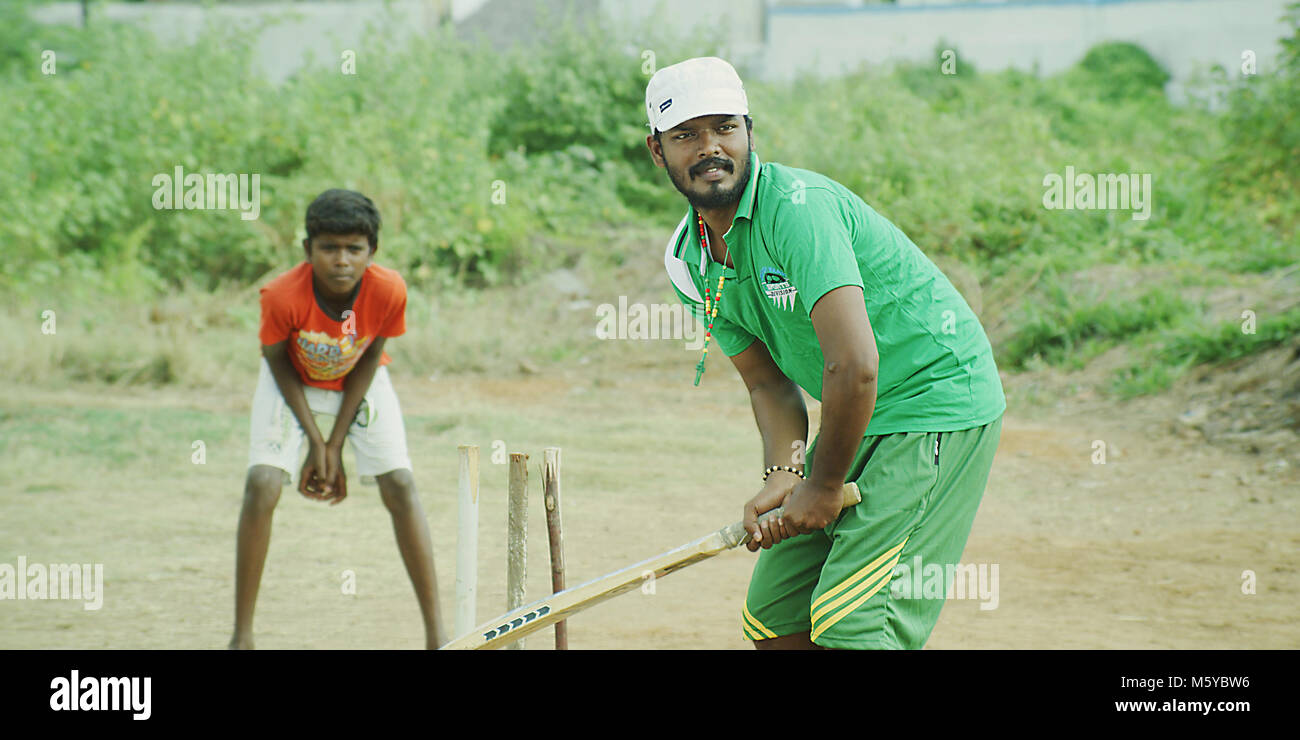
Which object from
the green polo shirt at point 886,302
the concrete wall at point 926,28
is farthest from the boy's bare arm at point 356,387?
the concrete wall at point 926,28

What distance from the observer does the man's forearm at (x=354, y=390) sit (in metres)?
4.54

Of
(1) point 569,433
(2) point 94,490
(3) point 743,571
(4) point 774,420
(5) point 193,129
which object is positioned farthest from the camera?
(5) point 193,129

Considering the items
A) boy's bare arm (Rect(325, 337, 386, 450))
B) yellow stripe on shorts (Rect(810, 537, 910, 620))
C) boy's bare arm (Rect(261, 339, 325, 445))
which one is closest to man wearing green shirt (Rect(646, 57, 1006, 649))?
yellow stripe on shorts (Rect(810, 537, 910, 620))

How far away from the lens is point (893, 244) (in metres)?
A: 2.86

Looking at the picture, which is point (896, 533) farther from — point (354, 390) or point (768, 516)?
point (354, 390)

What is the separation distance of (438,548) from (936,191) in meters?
7.45

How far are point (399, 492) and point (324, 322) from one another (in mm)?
703

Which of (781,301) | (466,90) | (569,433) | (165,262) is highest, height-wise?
(466,90)

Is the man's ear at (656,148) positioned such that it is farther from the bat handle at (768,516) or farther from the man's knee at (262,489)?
the man's knee at (262,489)

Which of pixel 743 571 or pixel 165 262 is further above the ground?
pixel 165 262
